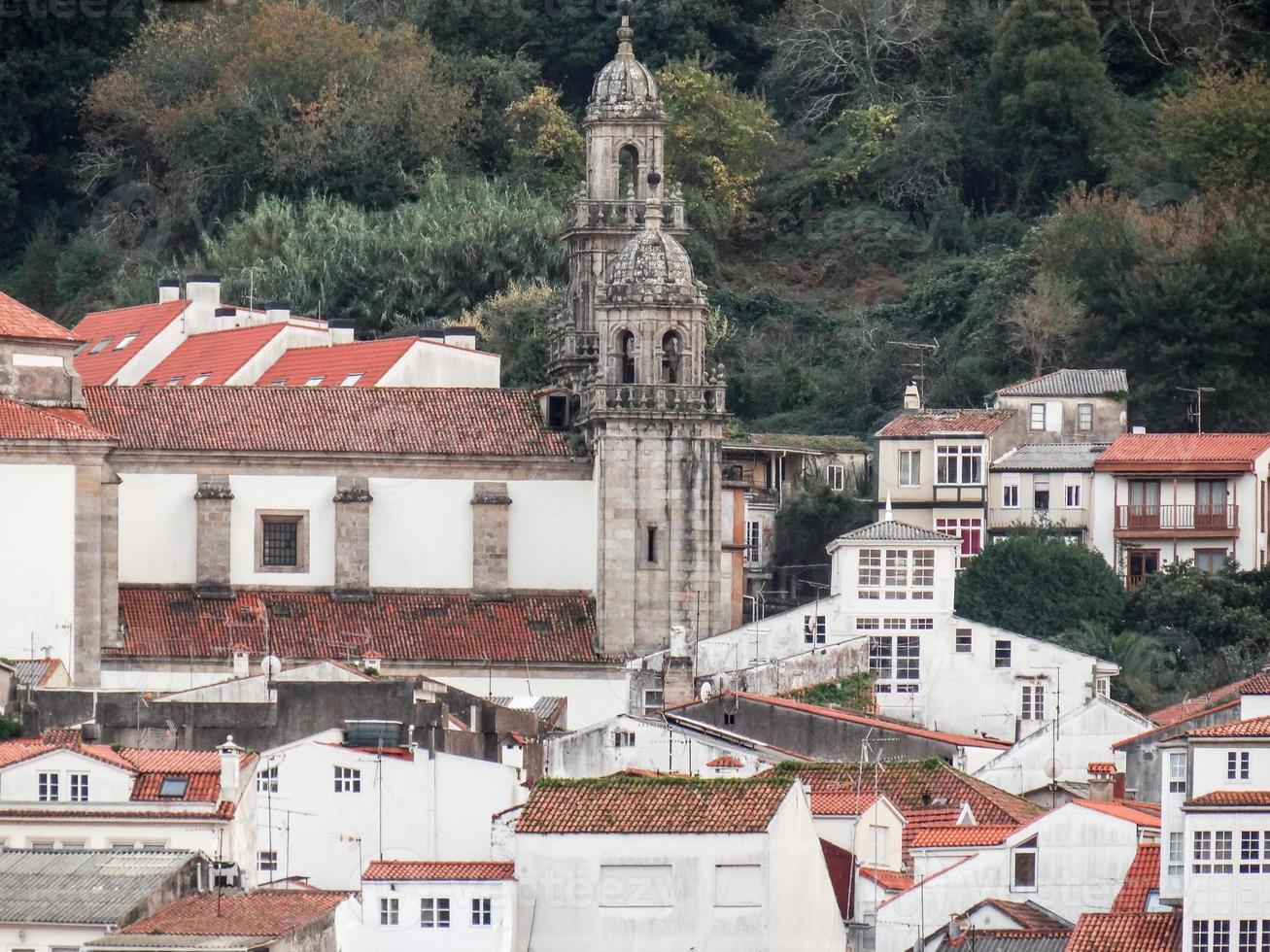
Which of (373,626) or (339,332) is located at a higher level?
(339,332)

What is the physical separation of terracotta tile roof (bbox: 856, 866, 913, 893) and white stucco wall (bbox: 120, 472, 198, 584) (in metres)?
23.3

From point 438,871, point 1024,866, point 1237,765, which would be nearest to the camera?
point 438,871

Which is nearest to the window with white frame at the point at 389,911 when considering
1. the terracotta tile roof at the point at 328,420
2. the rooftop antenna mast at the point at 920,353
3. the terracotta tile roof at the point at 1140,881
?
the terracotta tile roof at the point at 1140,881

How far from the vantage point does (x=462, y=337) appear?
99000 millimetres

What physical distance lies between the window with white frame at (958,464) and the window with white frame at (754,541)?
11.2ft

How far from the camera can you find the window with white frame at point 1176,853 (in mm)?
61938

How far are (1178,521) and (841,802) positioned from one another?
28.0m

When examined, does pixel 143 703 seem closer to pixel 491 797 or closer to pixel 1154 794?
pixel 491 797

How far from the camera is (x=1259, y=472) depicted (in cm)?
9488

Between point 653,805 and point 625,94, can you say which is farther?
point 625,94

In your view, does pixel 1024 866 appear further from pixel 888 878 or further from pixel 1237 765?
pixel 1237 765

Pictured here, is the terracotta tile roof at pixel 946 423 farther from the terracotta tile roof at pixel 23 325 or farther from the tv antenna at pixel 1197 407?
the terracotta tile roof at pixel 23 325

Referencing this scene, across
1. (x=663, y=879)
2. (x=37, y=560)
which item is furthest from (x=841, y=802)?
(x=37, y=560)

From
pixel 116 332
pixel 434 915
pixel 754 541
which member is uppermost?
pixel 116 332
